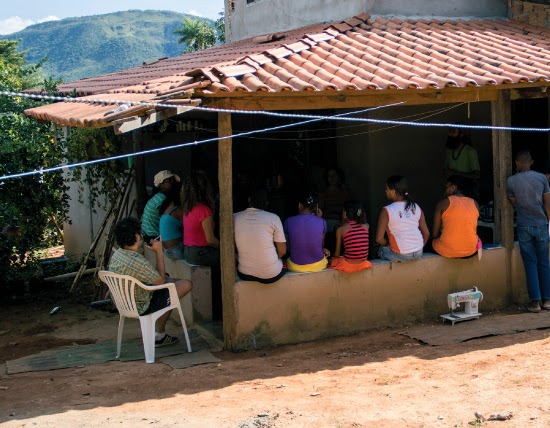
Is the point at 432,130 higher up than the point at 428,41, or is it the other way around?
the point at 428,41

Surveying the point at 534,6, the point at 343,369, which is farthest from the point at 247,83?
the point at 534,6

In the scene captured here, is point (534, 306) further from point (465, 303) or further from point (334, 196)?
point (334, 196)

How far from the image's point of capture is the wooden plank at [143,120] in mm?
6414

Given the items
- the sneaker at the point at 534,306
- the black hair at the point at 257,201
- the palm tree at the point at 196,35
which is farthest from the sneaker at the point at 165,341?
the palm tree at the point at 196,35

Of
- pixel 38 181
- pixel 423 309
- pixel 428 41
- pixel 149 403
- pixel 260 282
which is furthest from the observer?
pixel 38 181

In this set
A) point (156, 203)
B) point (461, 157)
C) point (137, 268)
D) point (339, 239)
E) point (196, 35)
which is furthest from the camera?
point (196, 35)

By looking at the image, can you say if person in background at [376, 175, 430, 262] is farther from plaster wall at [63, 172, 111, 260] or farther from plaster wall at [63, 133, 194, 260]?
plaster wall at [63, 172, 111, 260]

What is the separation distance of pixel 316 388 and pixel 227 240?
6.42 ft

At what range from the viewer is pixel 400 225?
8.30m

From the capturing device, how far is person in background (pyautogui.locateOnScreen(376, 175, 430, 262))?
8.28 metres

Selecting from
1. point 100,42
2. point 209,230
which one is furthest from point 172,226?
point 100,42

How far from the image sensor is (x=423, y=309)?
28.0 ft

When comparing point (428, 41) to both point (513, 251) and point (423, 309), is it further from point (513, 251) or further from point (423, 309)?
point (423, 309)

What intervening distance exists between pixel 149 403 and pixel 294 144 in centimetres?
706
